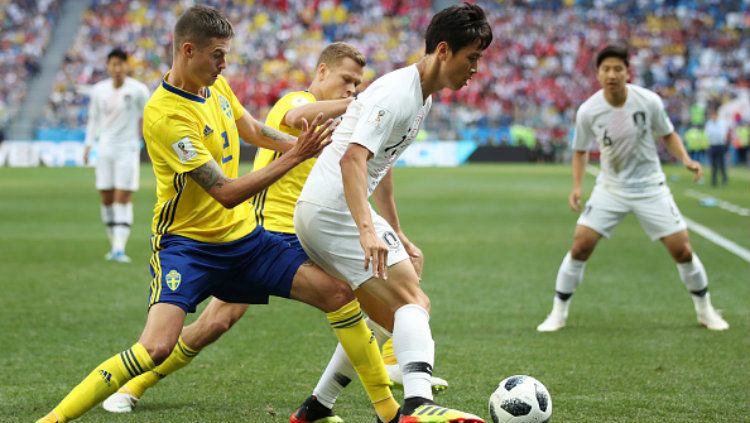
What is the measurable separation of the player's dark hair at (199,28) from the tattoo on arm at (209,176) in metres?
0.59

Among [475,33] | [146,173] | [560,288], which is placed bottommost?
[146,173]

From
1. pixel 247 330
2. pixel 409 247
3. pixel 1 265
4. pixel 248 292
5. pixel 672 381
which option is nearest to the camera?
pixel 248 292

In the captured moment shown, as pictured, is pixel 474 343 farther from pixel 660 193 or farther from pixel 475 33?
pixel 475 33

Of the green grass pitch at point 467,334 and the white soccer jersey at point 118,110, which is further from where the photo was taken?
the white soccer jersey at point 118,110

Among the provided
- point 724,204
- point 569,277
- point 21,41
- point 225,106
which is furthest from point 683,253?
point 21,41

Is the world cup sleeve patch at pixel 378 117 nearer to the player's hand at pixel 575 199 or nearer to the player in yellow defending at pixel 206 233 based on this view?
the player in yellow defending at pixel 206 233

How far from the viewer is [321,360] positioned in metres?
7.51

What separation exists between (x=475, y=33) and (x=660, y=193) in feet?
15.1

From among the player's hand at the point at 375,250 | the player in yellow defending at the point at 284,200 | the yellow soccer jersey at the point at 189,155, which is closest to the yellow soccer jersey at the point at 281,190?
the player in yellow defending at the point at 284,200

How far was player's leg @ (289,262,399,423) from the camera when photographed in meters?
5.25

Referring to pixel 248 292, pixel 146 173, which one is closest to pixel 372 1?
pixel 146 173

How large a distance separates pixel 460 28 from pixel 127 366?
217cm

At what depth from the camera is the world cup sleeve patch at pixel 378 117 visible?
484 cm

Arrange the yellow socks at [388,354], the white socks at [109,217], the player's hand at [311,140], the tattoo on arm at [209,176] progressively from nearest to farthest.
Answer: the player's hand at [311,140] → the tattoo on arm at [209,176] → the yellow socks at [388,354] → the white socks at [109,217]
